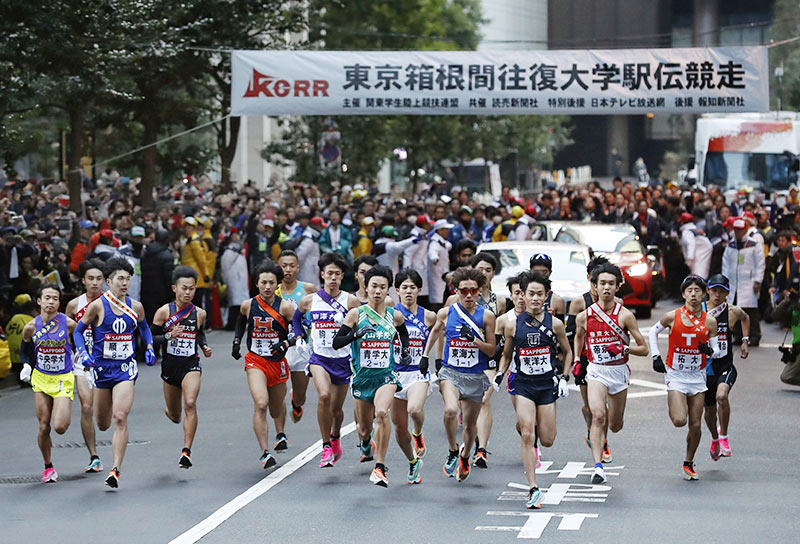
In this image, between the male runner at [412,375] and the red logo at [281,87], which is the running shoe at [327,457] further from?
the red logo at [281,87]

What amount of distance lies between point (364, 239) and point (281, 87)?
3067 mm

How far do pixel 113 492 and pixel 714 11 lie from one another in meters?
76.1

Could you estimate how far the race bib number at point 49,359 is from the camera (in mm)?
12031

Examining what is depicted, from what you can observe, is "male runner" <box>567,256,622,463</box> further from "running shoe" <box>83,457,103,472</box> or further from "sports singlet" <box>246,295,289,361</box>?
"running shoe" <box>83,457,103,472</box>

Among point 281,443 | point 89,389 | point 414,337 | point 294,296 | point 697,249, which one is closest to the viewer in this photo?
point 414,337

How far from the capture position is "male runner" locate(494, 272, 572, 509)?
35.8 feet

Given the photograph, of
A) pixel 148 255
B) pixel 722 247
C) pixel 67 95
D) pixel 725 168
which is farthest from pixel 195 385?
pixel 725 168

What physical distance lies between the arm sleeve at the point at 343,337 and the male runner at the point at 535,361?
1.24m

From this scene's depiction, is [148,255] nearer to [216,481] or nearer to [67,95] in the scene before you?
[67,95]

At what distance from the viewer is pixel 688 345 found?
39.1 feet

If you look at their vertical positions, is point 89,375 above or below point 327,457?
above

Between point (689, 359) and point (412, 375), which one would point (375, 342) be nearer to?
point (412, 375)

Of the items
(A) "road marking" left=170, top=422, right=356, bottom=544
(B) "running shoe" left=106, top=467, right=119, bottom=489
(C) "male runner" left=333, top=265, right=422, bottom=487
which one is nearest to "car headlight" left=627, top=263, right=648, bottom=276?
(A) "road marking" left=170, top=422, right=356, bottom=544

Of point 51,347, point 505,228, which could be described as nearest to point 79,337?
point 51,347
